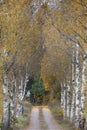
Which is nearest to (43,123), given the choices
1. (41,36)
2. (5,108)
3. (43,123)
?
(43,123)

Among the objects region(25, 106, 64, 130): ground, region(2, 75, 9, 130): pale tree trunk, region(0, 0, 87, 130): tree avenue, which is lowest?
region(25, 106, 64, 130): ground

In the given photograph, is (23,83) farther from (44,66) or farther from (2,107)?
(2,107)

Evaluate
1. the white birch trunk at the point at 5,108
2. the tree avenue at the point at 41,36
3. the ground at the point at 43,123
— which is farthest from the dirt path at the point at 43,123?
the white birch trunk at the point at 5,108

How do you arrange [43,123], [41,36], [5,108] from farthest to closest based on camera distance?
[43,123]
[41,36]
[5,108]

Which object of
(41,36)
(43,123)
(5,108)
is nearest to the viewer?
(5,108)

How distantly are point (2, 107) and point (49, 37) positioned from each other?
15.4 m

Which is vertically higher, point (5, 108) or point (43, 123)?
point (5, 108)

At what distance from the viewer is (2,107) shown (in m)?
32.3

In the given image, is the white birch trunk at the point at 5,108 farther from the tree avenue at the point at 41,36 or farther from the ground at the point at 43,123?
the ground at the point at 43,123

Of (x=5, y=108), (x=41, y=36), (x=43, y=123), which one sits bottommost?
(x=43, y=123)

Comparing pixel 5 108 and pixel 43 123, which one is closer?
pixel 5 108

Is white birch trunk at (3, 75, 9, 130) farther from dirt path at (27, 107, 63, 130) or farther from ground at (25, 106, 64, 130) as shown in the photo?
dirt path at (27, 107, 63, 130)

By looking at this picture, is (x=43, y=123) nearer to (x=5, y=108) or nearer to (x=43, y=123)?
(x=43, y=123)

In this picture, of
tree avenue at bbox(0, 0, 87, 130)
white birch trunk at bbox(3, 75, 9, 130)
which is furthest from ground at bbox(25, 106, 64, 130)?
white birch trunk at bbox(3, 75, 9, 130)
